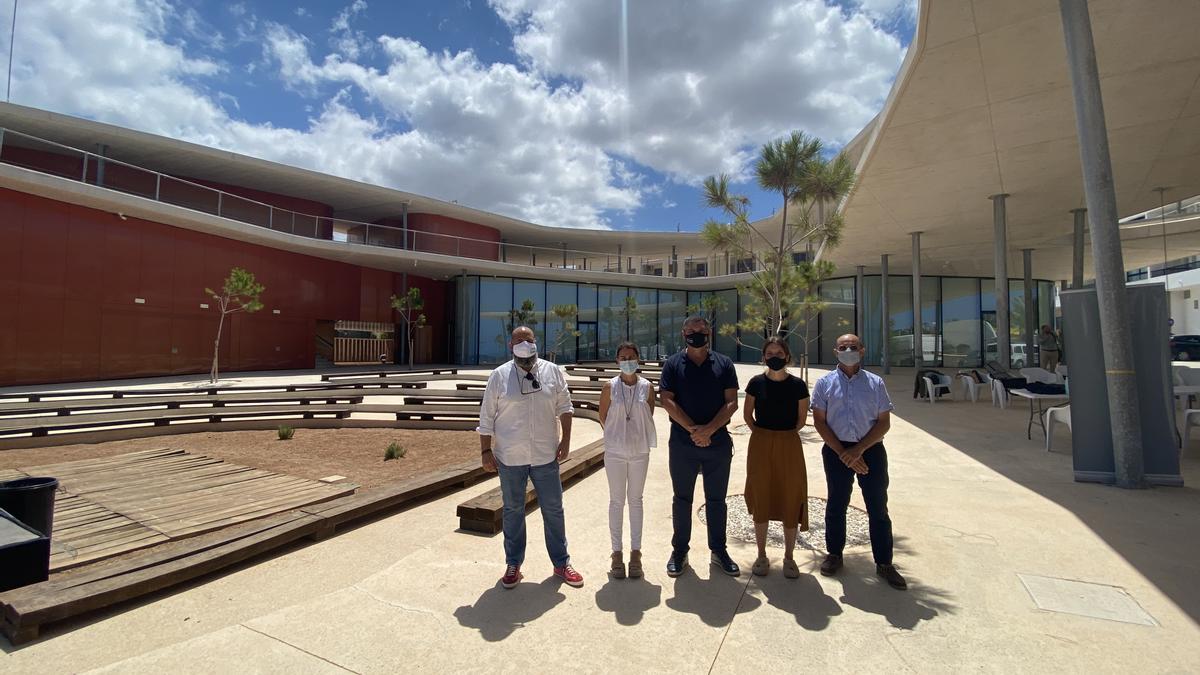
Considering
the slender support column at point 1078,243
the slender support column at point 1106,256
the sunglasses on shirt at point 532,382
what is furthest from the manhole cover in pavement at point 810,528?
the slender support column at point 1078,243

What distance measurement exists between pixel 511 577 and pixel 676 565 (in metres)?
1.03

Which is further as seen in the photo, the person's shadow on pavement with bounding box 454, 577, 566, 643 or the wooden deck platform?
the wooden deck platform

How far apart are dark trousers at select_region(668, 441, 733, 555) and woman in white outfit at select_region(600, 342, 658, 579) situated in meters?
0.21

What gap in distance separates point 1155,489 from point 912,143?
7.25 metres

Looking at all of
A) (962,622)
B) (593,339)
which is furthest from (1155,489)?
(593,339)

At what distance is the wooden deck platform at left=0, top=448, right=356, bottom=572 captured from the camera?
4.07 meters

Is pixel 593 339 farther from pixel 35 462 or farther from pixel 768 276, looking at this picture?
pixel 35 462

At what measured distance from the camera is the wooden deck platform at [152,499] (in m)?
4.07

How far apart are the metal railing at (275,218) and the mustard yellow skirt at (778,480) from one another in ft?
55.6

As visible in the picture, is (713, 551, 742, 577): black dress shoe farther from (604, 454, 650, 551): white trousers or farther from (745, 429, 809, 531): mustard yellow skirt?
(604, 454, 650, 551): white trousers

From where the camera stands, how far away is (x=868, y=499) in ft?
11.2

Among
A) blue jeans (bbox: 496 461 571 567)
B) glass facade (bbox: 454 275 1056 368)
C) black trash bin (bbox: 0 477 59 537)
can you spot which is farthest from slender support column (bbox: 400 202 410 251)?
blue jeans (bbox: 496 461 571 567)

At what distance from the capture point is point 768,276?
468 inches

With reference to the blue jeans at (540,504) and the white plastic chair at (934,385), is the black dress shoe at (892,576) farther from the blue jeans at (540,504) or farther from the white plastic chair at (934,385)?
the white plastic chair at (934,385)
